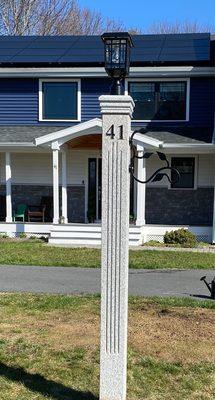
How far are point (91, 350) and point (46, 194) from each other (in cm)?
1206

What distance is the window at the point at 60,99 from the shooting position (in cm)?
1672

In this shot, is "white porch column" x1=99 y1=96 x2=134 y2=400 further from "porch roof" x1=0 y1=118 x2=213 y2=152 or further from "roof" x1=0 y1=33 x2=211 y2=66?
"roof" x1=0 y1=33 x2=211 y2=66

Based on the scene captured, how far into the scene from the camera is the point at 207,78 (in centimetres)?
1620

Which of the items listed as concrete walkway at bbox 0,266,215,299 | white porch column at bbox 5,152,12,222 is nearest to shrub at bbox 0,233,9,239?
white porch column at bbox 5,152,12,222

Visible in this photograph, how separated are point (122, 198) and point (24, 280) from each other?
5390mm

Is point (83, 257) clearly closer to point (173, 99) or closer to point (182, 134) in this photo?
point (182, 134)

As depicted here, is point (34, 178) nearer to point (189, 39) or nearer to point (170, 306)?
point (189, 39)

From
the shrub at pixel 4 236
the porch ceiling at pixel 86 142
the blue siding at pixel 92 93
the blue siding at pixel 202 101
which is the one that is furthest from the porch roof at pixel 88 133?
the shrub at pixel 4 236

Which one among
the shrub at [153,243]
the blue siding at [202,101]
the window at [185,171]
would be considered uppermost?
the blue siding at [202,101]

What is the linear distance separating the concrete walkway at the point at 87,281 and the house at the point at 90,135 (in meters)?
5.34

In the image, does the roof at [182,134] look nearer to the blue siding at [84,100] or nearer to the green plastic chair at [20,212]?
the blue siding at [84,100]

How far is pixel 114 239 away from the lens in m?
3.96

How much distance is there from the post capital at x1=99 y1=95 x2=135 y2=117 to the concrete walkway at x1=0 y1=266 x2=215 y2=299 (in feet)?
15.0

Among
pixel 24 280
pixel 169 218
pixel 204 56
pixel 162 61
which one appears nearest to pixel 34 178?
pixel 169 218
